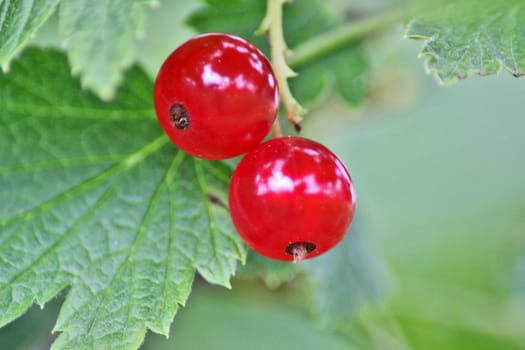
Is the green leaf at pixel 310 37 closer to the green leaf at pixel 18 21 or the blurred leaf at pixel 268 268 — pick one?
the blurred leaf at pixel 268 268

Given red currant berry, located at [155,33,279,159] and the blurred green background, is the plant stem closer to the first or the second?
the blurred green background

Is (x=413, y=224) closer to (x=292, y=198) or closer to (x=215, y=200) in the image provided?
(x=215, y=200)

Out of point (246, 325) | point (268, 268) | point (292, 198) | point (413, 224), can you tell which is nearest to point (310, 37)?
point (268, 268)

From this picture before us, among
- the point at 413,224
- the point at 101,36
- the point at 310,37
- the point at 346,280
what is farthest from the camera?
the point at 413,224

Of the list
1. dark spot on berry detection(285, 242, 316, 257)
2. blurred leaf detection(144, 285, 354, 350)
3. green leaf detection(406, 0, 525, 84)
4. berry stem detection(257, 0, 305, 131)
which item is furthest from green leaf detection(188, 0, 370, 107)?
blurred leaf detection(144, 285, 354, 350)

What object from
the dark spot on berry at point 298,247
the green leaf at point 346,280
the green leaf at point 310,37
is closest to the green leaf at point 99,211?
the dark spot on berry at point 298,247
